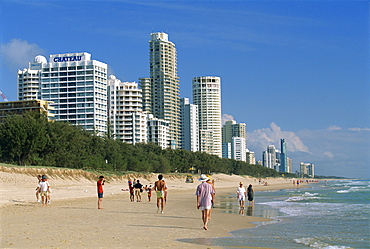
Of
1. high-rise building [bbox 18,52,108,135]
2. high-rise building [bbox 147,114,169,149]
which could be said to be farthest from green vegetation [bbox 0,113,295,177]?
high-rise building [bbox 147,114,169,149]

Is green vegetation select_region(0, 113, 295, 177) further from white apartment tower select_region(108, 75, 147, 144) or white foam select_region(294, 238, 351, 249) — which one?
white apartment tower select_region(108, 75, 147, 144)

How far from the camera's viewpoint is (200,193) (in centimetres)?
1612

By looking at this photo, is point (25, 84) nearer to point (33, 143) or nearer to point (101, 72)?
point (101, 72)

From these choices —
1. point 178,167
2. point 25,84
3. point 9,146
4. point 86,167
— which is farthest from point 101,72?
point 9,146

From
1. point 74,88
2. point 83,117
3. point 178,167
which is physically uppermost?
point 74,88

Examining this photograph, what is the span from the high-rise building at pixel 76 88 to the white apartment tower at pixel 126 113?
48.2ft

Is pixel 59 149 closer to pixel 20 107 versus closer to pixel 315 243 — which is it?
pixel 315 243

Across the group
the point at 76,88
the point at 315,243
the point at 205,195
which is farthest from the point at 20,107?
the point at 315,243

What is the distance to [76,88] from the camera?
160125 millimetres

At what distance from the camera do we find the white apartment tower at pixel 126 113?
177125mm

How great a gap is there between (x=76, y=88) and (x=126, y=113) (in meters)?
25.8

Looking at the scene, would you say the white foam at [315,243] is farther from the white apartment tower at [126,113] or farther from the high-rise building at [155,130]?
the high-rise building at [155,130]

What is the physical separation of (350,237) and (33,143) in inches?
2080

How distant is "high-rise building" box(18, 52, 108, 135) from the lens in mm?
157750
